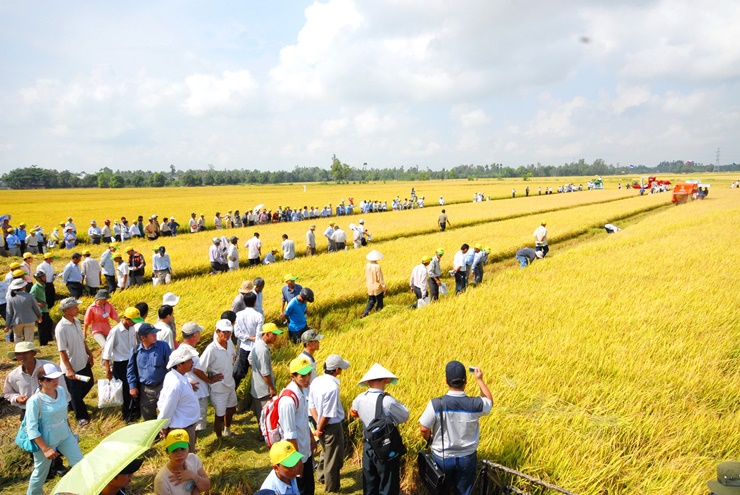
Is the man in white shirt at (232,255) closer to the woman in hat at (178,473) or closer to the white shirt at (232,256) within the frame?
the white shirt at (232,256)

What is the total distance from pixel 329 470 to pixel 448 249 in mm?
13900

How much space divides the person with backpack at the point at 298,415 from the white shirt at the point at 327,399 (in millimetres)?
125

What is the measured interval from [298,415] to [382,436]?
874 mm

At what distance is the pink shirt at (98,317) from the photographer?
686 cm

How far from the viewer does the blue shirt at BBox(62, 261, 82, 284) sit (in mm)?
10008

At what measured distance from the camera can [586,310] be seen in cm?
864

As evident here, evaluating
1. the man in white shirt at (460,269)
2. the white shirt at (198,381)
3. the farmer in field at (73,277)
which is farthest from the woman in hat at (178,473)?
the farmer in field at (73,277)

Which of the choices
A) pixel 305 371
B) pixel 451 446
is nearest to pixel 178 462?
pixel 305 371

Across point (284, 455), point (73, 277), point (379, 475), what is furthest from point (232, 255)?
point (284, 455)

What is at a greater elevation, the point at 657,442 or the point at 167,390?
the point at 167,390

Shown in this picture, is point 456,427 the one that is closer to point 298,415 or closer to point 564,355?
point 298,415

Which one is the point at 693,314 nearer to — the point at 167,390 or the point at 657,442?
the point at 657,442

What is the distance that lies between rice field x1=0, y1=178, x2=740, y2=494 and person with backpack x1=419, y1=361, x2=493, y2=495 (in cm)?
61

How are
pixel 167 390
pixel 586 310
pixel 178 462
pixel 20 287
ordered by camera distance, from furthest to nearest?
pixel 586 310 → pixel 20 287 → pixel 167 390 → pixel 178 462
